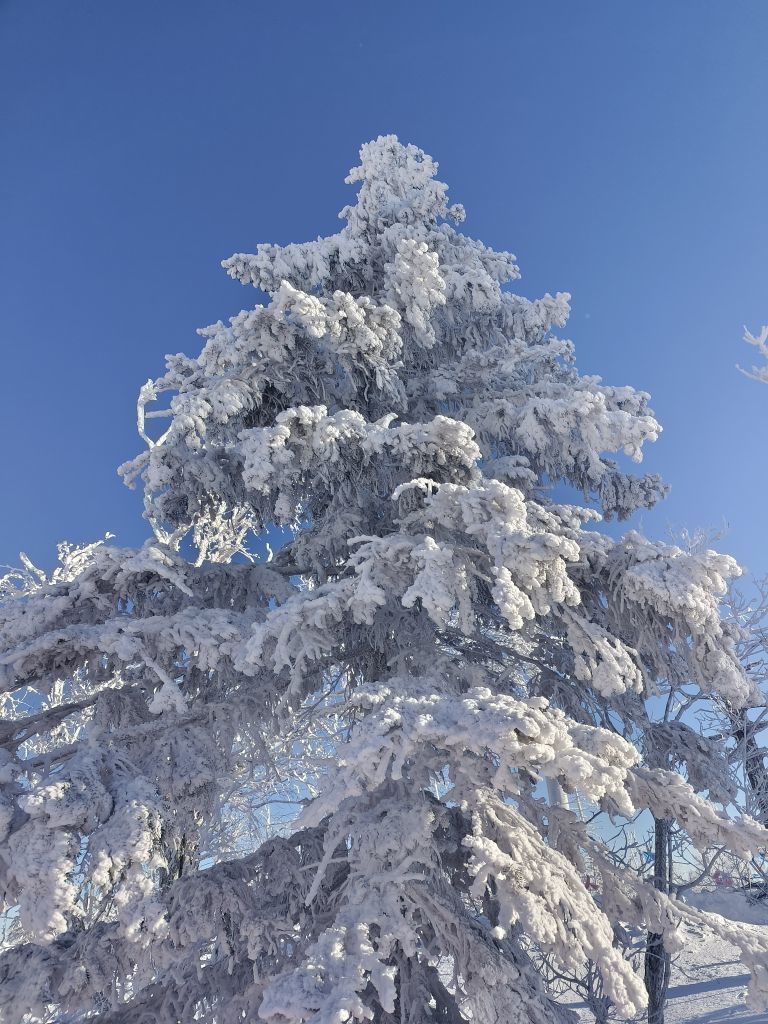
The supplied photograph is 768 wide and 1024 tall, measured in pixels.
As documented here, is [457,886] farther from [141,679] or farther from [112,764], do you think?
[141,679]

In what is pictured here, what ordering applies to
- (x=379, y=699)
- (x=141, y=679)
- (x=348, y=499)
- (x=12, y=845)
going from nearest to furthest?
(x=12, y=845)
(x=379, y=699)
(x=141, y=679)
(x=348, y=499)

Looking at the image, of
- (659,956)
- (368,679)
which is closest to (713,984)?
(659,956)

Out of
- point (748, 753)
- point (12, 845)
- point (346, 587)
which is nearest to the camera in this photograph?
point (12, 845)

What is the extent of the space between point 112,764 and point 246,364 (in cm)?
395

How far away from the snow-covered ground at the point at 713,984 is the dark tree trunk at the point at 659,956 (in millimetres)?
1217

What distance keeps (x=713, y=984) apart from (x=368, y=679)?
37.0ft

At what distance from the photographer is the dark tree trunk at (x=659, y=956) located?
689 cm

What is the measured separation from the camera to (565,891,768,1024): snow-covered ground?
10.0m

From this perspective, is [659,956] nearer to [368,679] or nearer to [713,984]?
[368,679]

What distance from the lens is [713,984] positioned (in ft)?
39.2

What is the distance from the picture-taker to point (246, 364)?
6.40 metres

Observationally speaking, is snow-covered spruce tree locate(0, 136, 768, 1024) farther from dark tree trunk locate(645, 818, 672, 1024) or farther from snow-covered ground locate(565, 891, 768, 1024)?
snow-covered ground locate(565, 891, 768, 1024)

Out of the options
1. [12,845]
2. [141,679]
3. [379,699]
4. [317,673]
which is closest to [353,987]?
[379,699]

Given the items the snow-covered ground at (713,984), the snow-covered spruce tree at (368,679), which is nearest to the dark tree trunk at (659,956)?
the snow-covered ground at (713,984)
